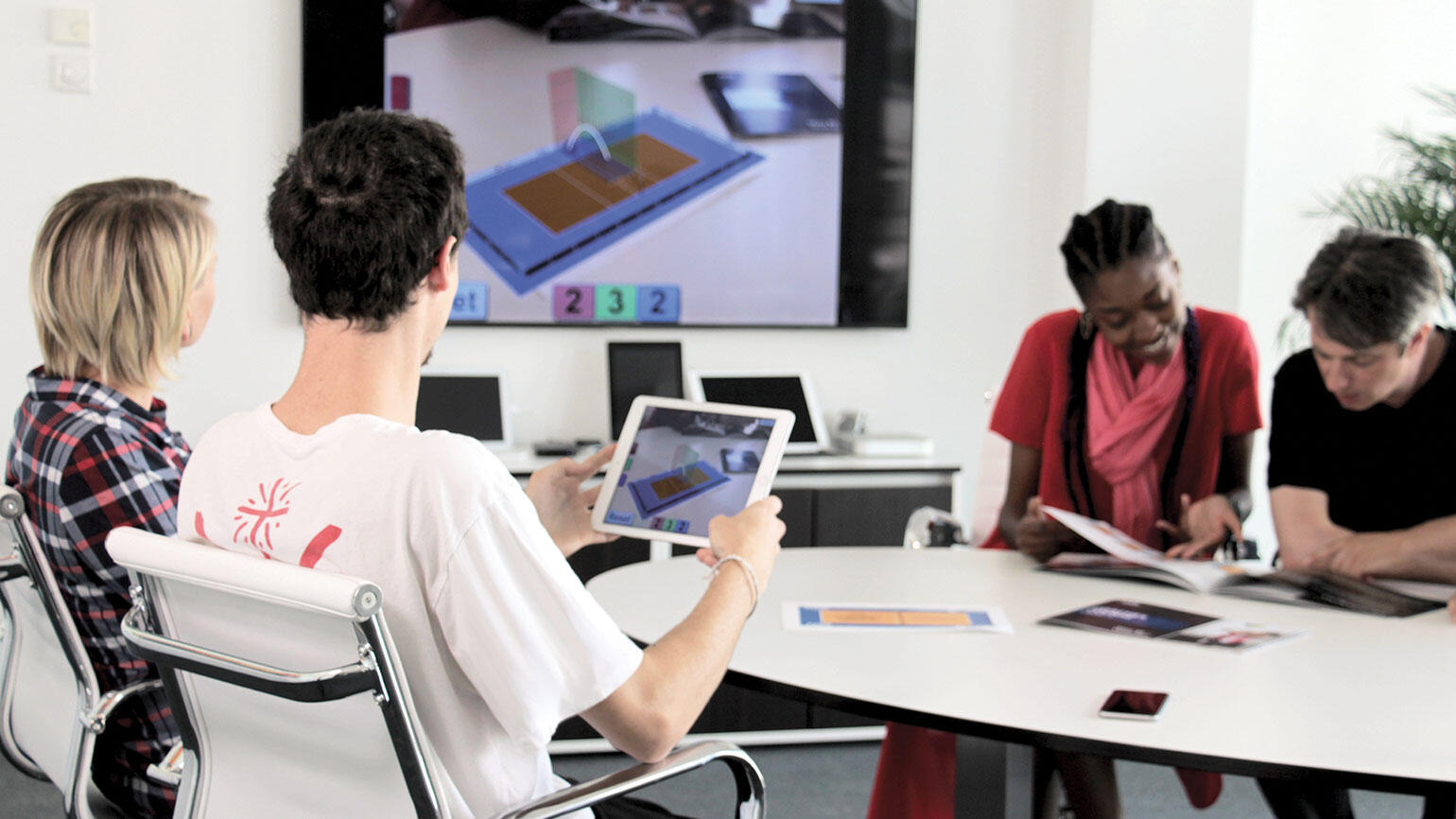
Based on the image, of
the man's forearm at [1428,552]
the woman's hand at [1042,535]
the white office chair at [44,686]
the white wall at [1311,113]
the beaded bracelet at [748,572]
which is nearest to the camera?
the beaded bracelet at [748,572]

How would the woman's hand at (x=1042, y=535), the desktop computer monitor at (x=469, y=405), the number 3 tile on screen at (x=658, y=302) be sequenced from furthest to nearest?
the number 3 tile on screen at (x=658, y=302) → the desktop computer monitor at (x=469, y=405) → the woman's hand at (x=1042, y=535)

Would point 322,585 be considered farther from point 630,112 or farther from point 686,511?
point 630,112

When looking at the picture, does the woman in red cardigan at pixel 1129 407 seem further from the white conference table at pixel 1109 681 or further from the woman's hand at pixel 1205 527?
the white conference table at pixel 1109 681

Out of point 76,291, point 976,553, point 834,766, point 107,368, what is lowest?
point 834,766

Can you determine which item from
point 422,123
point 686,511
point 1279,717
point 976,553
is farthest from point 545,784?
point 976,553

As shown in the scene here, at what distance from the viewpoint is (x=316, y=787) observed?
1.23 metres

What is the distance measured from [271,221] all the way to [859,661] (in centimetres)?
97

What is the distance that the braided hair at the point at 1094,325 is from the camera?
2543 millimetres

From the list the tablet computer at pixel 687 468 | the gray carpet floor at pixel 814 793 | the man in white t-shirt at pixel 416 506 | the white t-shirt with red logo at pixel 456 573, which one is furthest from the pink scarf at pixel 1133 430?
the white t-shirt with red logo at pixel 456 573

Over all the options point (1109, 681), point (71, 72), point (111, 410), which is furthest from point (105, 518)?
point (71, 72)

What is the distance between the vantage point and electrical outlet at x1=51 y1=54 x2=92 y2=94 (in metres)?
3.62

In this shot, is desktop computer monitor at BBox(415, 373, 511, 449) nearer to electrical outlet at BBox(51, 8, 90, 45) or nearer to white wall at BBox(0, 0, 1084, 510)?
white wall at BBox(0, 0, 1084, 510)

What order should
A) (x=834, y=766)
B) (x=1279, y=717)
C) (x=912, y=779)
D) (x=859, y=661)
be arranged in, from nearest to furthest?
(x=1279, y=717)
(x=859, y=661)
(x=912, y=779)
(x=834, y=766)

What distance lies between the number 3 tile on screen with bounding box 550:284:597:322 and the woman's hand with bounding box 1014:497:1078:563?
182 centimetres
